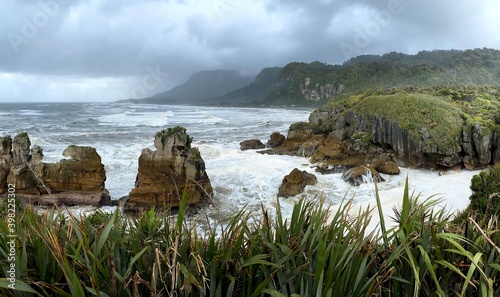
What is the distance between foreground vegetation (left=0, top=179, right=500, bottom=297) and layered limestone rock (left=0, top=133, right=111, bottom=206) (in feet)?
36.7

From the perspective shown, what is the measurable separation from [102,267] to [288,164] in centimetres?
1753

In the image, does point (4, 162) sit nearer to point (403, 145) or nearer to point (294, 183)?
point (294, 183)

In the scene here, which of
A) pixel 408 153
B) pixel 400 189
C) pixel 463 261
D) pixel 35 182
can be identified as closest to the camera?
pixel 463 261

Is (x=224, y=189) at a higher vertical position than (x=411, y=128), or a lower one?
lower

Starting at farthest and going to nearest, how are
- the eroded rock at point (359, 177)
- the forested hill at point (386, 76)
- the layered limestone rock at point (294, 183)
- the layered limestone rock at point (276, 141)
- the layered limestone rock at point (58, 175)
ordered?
the forested hill at point (386, 76) < the layered limestone rock at point (276, 141) < the eroded rock at point (359, 177) < the layered limestone rock at point (294, 183) < the layered limestone rock at point (58, 175)

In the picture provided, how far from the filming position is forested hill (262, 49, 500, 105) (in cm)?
6619

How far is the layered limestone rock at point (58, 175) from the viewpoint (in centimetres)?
1253

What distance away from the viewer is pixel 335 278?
2191 millimetres

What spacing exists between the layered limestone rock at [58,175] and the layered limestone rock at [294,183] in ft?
21.8

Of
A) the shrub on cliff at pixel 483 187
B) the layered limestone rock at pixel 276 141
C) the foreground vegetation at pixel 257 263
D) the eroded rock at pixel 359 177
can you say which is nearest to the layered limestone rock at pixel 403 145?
the layered limestone rock at pixel 276 141

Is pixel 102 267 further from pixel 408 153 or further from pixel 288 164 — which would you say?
pixel 408 153

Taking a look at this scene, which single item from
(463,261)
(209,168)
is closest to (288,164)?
(209,168)

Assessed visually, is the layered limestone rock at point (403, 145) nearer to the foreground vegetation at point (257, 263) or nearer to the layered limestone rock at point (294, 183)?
the layered limestone rock at point (294, 183)

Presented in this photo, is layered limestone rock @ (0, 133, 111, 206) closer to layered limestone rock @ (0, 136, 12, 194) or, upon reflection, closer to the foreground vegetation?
layered limestone rock @ (0, 136, 12, 194)
